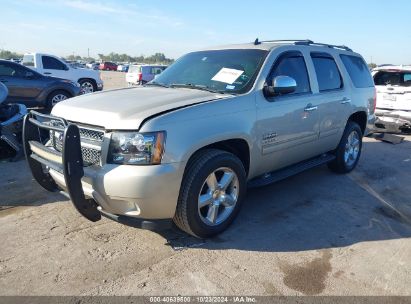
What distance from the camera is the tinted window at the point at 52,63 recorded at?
14425 mm

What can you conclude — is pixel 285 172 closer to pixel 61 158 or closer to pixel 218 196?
pixel 218 196

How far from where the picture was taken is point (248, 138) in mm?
3951

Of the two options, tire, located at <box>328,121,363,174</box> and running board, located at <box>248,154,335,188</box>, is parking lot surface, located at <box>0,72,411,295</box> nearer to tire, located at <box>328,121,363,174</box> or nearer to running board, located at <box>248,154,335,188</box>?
running board, located at <box>248,154,335,188</box>

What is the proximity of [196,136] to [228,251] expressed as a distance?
3.69 ft

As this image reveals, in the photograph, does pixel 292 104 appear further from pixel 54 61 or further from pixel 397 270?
pixel 54 61

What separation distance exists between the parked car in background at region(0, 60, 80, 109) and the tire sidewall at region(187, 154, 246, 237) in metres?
8.97

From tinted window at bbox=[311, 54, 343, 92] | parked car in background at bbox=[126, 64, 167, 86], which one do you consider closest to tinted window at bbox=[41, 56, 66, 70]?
parked car in background at bbox=[126, 64, 167, 86]

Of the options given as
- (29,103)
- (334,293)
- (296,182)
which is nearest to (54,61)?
(29,103)

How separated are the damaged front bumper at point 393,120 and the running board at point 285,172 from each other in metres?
4.44

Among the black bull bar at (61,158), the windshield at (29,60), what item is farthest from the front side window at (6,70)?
the black bull bar at (61,158)

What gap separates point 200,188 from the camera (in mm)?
3496

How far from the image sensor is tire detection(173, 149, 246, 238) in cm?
344

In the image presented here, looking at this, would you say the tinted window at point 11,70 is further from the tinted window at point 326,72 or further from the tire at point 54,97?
the tinted window at point 326,72

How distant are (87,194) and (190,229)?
0.97 metres
